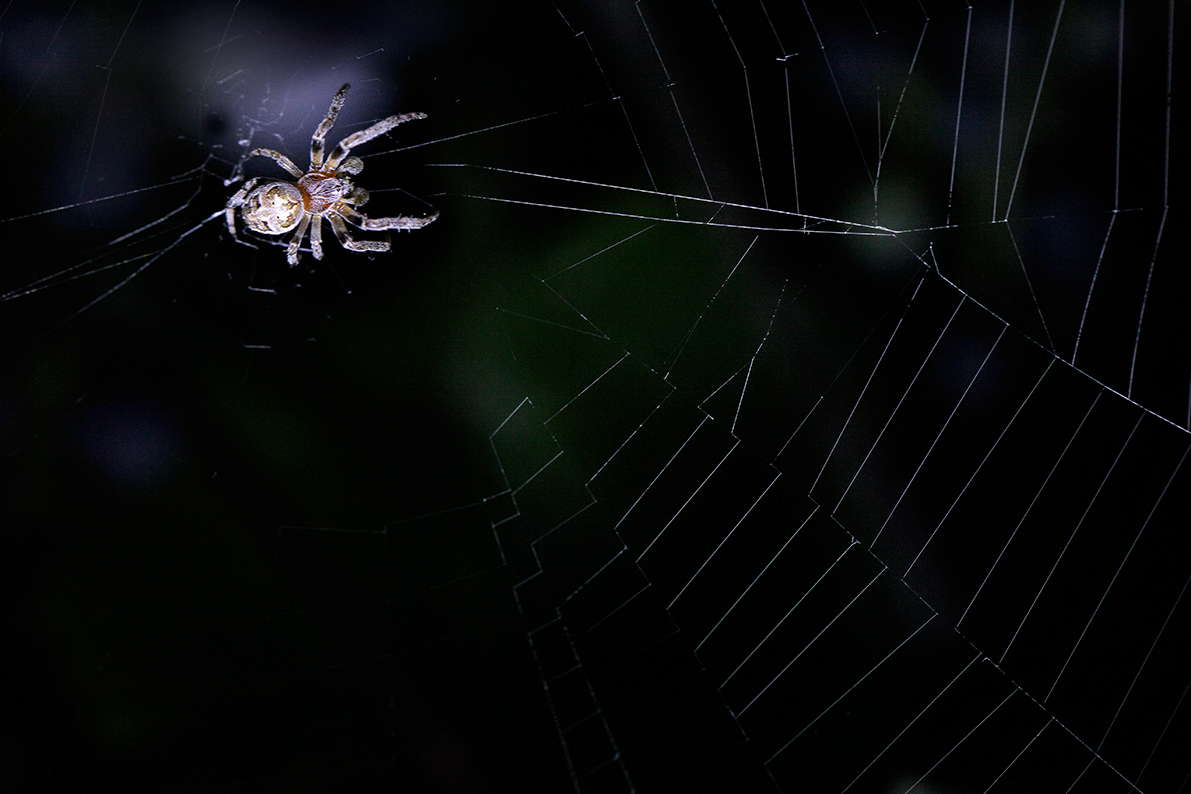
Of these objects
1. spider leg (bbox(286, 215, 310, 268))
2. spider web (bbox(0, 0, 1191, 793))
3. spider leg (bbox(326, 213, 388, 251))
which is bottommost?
spider web (bbox(0, 0, 1191, 793))

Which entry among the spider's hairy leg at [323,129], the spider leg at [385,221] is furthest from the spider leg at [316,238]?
the spider's hairy leg at [323,129]

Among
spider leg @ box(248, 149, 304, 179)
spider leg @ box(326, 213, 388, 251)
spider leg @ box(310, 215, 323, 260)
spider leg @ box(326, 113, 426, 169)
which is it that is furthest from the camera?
spider leg @ box(310, 215, 323, 260)

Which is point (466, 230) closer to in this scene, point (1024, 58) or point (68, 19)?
point (68, 19)

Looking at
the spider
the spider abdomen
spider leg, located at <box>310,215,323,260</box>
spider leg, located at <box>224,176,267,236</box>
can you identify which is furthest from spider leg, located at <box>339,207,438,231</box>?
spider leg, located at <box>224,176,267,236</box>

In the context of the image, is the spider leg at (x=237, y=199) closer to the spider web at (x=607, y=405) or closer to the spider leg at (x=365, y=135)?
the spider web at (x=607, y=405)

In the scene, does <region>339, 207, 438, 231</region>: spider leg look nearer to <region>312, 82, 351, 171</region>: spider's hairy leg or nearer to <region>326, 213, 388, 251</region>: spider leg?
<region>326, 213, 388, 251</region>: spider leg

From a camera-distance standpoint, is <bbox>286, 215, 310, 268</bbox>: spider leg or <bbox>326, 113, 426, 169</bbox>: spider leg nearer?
<bbox>326, 113, 426, 169</bbox>: spider leg
